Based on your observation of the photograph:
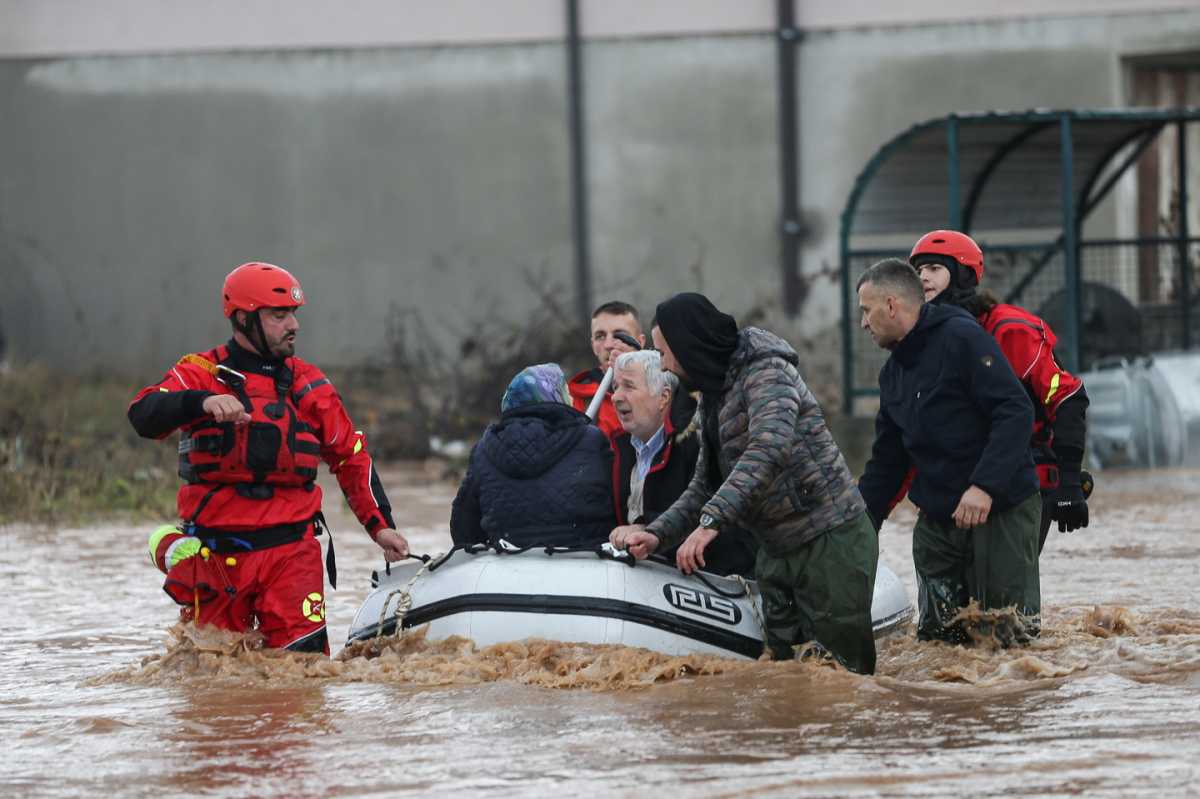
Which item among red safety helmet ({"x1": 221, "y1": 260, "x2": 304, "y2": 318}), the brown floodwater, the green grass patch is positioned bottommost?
the brown floodwater

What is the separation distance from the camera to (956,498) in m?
6.73

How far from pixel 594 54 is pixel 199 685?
12785 millimetres

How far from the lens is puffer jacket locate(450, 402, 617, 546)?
22.2 ft

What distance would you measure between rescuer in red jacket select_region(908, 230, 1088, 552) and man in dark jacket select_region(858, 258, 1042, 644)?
0.70ft

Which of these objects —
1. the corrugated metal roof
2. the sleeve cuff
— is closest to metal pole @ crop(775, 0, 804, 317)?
the corrugated metal roof

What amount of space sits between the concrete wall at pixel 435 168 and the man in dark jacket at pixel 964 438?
11324 mm

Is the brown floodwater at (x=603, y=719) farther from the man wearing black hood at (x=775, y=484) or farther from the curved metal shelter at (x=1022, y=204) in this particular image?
the curved metal shelter at (x=1022, y=204)

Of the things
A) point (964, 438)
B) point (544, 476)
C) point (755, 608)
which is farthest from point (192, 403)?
point (964, 438)

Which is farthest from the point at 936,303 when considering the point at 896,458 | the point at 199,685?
the point at 199,685

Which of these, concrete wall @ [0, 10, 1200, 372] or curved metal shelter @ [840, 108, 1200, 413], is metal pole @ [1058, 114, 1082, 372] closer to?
curved metal shelter @ [840, 108, 1200, 413]

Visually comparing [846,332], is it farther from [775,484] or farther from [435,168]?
[775,484]

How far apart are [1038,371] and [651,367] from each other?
1.38 meters

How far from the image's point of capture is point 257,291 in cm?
671

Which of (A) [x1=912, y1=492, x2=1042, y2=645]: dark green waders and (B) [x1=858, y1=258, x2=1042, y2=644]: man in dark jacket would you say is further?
(A) [x1=912, y1=492, x2=1042, y2=645]: dark green waders
